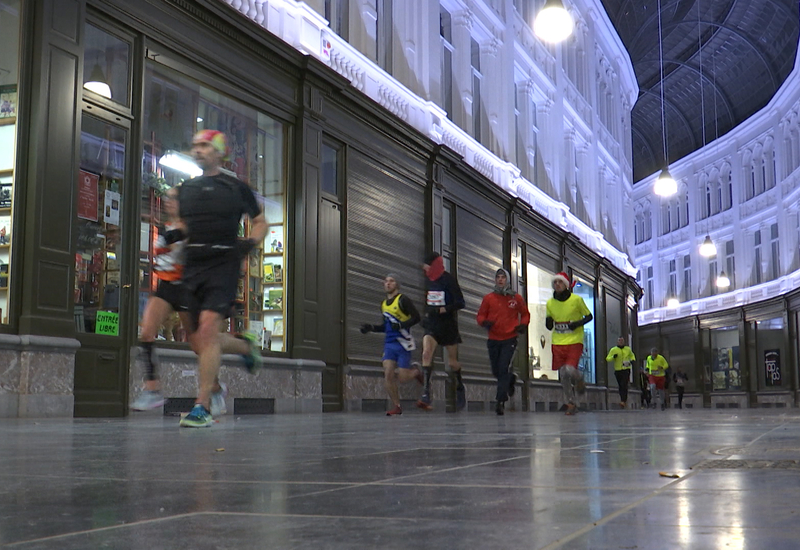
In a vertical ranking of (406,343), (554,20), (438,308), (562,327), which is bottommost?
(406,343)

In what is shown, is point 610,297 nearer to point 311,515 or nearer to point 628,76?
point 628,76

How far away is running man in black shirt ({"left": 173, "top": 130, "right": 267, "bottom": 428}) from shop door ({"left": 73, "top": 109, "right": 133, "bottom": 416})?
3546 mm

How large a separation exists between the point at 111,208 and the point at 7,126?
1356 millimetres

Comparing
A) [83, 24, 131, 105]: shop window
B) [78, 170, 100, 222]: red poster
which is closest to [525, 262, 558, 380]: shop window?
[83, 24, 131, 105]: shop window

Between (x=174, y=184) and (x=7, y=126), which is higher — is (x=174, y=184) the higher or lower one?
the lower one

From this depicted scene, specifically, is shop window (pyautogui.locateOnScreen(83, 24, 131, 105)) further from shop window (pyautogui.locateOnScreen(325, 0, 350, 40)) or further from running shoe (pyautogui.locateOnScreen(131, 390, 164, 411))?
shop window (pyautogui.locateOnScreen(325, 0, 350, 40))

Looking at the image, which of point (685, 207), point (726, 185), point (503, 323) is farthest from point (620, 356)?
point (685, 207)

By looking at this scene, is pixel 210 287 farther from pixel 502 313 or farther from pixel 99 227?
pixel 502 313

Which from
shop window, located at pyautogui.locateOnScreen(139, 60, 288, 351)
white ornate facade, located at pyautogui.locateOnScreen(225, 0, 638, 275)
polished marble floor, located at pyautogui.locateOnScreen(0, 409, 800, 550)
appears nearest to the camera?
polished marble floor, located at pyautogui.locateOnScreen(0, 409, 800, 550)

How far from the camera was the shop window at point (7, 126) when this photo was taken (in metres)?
8.95

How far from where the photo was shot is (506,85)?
73.2 ft

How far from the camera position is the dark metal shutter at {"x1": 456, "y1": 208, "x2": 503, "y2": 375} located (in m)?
19.7

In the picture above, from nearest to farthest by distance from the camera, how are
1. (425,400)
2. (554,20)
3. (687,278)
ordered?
(425,400) < (554,20) < (687,278)

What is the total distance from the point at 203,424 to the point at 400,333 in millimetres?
5542
